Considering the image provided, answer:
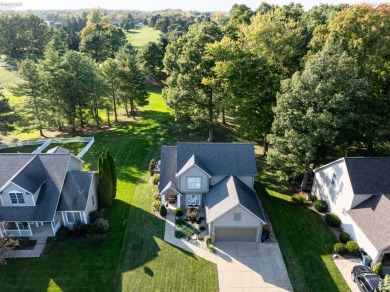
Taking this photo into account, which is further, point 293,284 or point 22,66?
point 22,66

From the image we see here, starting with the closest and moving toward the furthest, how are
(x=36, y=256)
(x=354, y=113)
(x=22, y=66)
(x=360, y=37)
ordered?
(x=36, y=256), (x=354, y=113), (x=360, y=37), (x=22, y=66)

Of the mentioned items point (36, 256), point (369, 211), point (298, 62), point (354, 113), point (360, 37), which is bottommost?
point (36, 256)

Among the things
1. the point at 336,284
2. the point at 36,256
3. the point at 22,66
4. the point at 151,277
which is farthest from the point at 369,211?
the point at 22,66

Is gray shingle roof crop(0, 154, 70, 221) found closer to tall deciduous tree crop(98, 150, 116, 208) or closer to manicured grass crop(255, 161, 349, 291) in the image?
tall deciduous tree crop(98, 150, 116, 208)

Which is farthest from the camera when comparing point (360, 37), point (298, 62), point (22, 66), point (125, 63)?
point (125, 63)

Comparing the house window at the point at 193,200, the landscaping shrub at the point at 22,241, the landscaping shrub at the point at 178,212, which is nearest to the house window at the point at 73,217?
the landscaping shrub at the point at 22,241

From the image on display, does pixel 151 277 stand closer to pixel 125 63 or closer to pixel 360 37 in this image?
pixel 360 37

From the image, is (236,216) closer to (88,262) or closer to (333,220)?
(333,220)
